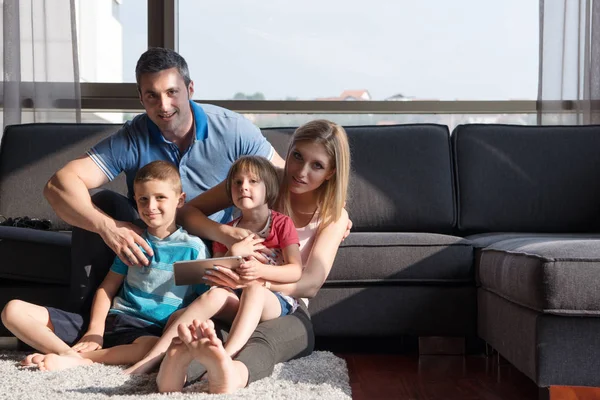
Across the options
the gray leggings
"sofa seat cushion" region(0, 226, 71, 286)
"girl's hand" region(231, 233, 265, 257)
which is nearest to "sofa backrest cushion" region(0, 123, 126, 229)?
"sofa seat cushion" region(0, 226, 71, 286)

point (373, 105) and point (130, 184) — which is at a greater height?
point (373, 105)

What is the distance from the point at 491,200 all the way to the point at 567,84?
3.30 ft

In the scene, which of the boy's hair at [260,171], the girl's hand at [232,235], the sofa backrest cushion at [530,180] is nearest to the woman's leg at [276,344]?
the girl's hand at [232,235]

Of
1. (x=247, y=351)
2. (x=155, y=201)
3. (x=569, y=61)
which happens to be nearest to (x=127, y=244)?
(x=155, y=201)

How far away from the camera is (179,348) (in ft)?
5.71

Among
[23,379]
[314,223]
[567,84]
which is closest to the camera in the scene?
[23,379]

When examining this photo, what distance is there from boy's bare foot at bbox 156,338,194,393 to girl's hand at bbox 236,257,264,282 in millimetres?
309

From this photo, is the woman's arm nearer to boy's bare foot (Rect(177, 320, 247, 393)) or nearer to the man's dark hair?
boy's bare foot (Rect(177, 320, 247, 393))

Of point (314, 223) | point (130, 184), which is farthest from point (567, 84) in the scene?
point (130, 184)

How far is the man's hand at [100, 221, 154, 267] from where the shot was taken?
2.16 m

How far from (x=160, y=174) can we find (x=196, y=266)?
33 centimetres

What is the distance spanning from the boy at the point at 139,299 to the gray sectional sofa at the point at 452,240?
15cm

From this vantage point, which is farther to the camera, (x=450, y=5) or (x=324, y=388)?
(x=450, y=5)

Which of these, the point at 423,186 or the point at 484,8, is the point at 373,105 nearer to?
the point at 484,8
